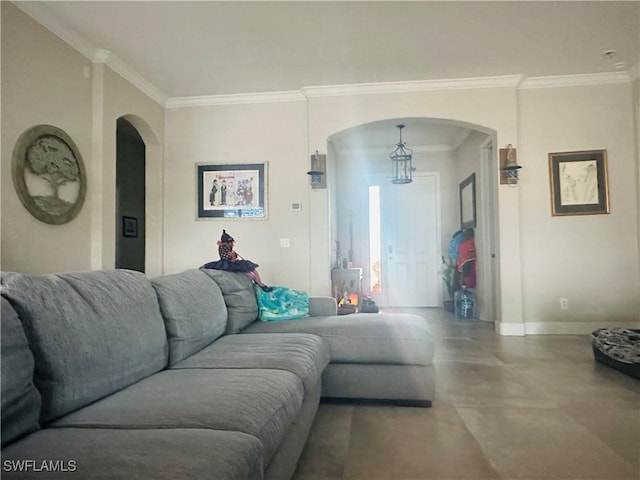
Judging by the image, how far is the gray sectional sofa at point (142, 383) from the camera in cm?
92

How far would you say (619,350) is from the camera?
9.64ft

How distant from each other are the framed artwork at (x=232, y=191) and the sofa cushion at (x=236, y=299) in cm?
199

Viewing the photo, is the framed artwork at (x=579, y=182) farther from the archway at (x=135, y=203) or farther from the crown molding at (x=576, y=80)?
the archway at (x=135, y=203)

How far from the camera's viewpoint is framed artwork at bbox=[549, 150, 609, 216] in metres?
4.29

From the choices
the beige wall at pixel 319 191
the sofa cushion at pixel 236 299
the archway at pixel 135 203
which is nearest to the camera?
the sofa cushion at pixel 236 299

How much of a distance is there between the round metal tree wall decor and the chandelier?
14.1 ft

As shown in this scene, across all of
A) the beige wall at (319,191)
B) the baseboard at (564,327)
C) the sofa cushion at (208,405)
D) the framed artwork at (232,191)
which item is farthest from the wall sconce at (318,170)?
the sofa cushion at (208,405)

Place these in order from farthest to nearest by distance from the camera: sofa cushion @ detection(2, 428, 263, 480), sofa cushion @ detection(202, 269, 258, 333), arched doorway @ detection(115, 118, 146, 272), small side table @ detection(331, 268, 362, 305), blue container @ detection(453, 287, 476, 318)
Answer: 1. arched doorway @ detection(115, 118, 146, 272)
2. blue container @ detection(453, 287, 476, 318)
3. small side table @ detection(331, 268, 362, 305)
4. sofa cushion @ detection(202, 269, 258, 333)
5. sofa cushion @ detection(2, 428, 263, 480)

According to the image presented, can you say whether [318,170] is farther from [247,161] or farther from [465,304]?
[465,304]

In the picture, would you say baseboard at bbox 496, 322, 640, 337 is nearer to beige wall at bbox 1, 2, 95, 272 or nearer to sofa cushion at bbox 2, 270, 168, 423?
sofa cushion at bbox 2, 270, 168, 423

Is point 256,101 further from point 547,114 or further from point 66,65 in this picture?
point 547,114

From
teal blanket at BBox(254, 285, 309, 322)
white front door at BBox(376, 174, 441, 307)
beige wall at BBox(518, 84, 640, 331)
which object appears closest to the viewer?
teal blanket at BBox(254, 285, 309, 322)

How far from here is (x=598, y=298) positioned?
14.0 feet

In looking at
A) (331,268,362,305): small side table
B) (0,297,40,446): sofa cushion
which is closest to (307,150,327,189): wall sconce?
(331,268,362,305): small side table
